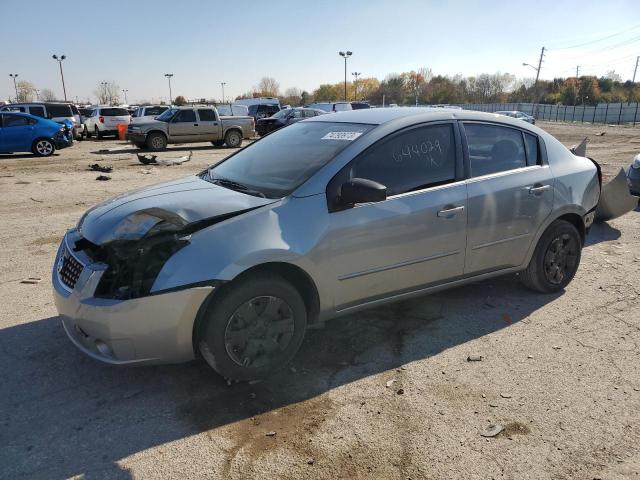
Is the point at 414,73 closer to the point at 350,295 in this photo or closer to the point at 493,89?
the point at 493,89

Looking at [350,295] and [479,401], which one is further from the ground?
[350,295]

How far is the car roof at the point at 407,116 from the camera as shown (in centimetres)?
395

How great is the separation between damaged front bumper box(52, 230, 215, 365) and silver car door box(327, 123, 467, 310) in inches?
40.1

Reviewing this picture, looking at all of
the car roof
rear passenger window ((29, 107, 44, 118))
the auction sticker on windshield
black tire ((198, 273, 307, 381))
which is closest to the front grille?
black tire ((198, 273, 307, 381))

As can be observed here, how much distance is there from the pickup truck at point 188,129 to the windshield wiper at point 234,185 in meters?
17.3

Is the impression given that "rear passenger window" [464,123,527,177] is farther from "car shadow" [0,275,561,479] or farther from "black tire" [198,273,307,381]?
"black tire" [198,273,307,381]

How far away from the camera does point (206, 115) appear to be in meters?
21.1

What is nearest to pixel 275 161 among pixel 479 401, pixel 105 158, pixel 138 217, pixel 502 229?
pixel 138 217

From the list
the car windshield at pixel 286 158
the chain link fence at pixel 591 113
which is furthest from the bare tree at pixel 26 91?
the car windshield at pixel 286 158

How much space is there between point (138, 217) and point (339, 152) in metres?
1.43

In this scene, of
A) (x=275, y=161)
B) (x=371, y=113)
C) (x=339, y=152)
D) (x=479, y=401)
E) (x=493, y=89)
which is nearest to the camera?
(x=479, y=401)

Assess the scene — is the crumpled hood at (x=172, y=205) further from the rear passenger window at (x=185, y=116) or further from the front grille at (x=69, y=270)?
the rear passenger window at (x=185, y=116)

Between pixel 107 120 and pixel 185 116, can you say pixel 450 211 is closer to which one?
pixel 185 116

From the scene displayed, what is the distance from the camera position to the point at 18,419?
2.90 metres
